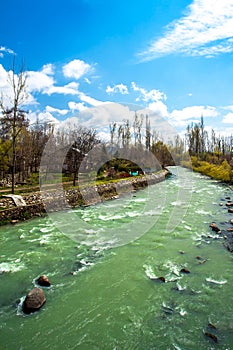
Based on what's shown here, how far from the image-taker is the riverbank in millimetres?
12578

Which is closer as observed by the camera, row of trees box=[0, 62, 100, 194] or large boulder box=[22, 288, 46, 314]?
large boulder box=[22, 288, 46, 314]

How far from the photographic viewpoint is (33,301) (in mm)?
5664

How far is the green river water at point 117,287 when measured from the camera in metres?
4.78

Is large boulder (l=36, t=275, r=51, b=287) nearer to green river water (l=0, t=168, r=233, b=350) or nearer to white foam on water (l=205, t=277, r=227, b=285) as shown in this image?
green river water (l=0, t=168, r=233, b=350)

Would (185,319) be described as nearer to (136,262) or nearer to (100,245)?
(136,262)

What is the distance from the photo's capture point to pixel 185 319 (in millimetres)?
5234

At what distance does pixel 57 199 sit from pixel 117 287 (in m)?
9.88

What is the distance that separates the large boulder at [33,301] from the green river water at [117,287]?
0.17 m

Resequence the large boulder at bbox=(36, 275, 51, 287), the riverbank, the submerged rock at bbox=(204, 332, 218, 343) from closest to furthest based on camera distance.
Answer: the submerged rock at bbox=(204, 332, 218, 343), the large boulder at bbox=(36, 275, 51, 287), the riverbank

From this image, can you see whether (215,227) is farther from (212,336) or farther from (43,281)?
(43,281)

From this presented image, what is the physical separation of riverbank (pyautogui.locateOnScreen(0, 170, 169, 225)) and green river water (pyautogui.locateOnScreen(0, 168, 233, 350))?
0.95 m

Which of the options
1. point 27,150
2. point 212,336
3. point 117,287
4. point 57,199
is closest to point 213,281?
point 212,336

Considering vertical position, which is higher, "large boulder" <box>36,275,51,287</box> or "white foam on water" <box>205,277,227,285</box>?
"large boulder" <box>36,275,51,287</box>

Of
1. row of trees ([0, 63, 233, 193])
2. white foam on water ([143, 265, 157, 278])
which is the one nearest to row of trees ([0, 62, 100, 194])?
row of trees ([0, 63, 233, 193])
